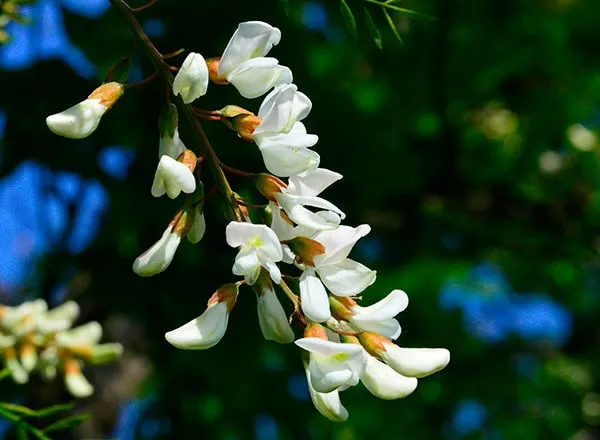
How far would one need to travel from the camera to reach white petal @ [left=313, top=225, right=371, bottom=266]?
1.68 feet

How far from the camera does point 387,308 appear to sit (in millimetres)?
521

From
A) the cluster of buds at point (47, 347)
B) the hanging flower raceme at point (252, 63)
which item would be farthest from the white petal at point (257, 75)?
the cluster of buds at point (47, 347)

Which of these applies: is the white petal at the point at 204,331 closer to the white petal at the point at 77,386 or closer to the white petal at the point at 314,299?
the white petal at the point at 314,299

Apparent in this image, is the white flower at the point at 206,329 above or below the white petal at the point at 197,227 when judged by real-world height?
below

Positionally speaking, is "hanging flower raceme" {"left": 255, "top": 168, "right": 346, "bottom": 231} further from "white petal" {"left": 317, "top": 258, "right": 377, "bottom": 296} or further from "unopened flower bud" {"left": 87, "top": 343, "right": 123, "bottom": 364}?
"unopened flower bud" {"left": 87, "top": 343, "right": 123, "bottom": 364}

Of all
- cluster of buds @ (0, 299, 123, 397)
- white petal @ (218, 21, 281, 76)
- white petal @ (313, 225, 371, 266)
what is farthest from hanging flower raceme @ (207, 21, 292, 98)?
cluster of buds @ (0, 299, 123, 397)

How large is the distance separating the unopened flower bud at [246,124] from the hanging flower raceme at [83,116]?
0.09m

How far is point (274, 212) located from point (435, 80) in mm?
1582

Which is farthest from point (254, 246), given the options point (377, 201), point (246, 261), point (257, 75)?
point (377, 201)

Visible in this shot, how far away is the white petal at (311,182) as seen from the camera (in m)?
0.52

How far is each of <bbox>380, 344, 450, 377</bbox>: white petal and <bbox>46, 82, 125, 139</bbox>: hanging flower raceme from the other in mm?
236

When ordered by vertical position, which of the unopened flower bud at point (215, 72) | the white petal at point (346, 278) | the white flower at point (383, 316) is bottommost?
the white flower at point (383, 316)

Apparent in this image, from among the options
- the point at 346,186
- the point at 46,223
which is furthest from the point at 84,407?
the point at 346,186

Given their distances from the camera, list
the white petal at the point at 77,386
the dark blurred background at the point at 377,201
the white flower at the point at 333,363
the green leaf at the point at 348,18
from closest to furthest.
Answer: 1. the white flower at the point at 333,363
2. the green leaf at the point at 348,18
3. the white petal at the point at 77,386
4. the dark blurred background at the point at 377,201
